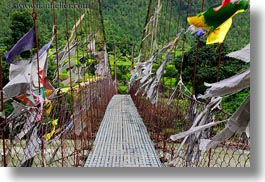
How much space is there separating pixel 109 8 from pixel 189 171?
672 centimetres

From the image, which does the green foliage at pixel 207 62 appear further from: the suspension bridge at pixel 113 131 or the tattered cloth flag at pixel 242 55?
the tattered cloth flag at pixel 242 55

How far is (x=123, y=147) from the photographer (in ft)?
6.05

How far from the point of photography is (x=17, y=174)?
98 cm

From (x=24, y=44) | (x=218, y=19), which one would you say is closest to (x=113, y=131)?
(x=24, y=44)

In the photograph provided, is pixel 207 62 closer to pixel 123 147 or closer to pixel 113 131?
pixel 113 131

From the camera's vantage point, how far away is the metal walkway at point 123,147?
1.48 metres

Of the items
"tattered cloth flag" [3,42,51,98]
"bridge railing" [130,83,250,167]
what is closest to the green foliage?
"bridge railing" [130,83,250,167]

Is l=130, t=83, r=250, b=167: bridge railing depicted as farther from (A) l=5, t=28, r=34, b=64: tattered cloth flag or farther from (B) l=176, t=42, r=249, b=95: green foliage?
(B) l=176, t=42, r=249, b=95: green foliage

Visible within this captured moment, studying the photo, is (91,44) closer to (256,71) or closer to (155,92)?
(155,92)

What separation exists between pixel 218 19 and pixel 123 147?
1.21 m

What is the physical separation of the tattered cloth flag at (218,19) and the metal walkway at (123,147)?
2.38 ft

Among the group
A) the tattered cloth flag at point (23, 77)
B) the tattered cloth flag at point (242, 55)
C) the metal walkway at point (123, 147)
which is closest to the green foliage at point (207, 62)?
the metal walkway at point (123, 147)

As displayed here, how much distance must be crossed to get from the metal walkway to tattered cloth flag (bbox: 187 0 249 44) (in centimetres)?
72

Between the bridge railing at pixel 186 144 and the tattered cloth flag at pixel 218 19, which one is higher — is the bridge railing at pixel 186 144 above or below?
below
